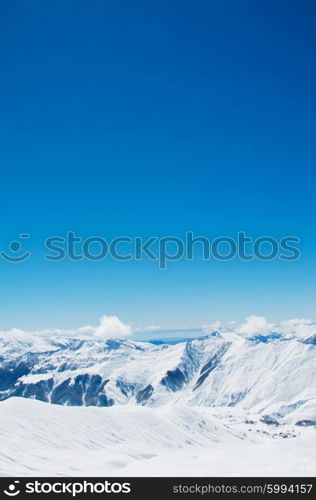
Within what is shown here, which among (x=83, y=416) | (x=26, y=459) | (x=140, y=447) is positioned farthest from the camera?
(x=83, y=416)
